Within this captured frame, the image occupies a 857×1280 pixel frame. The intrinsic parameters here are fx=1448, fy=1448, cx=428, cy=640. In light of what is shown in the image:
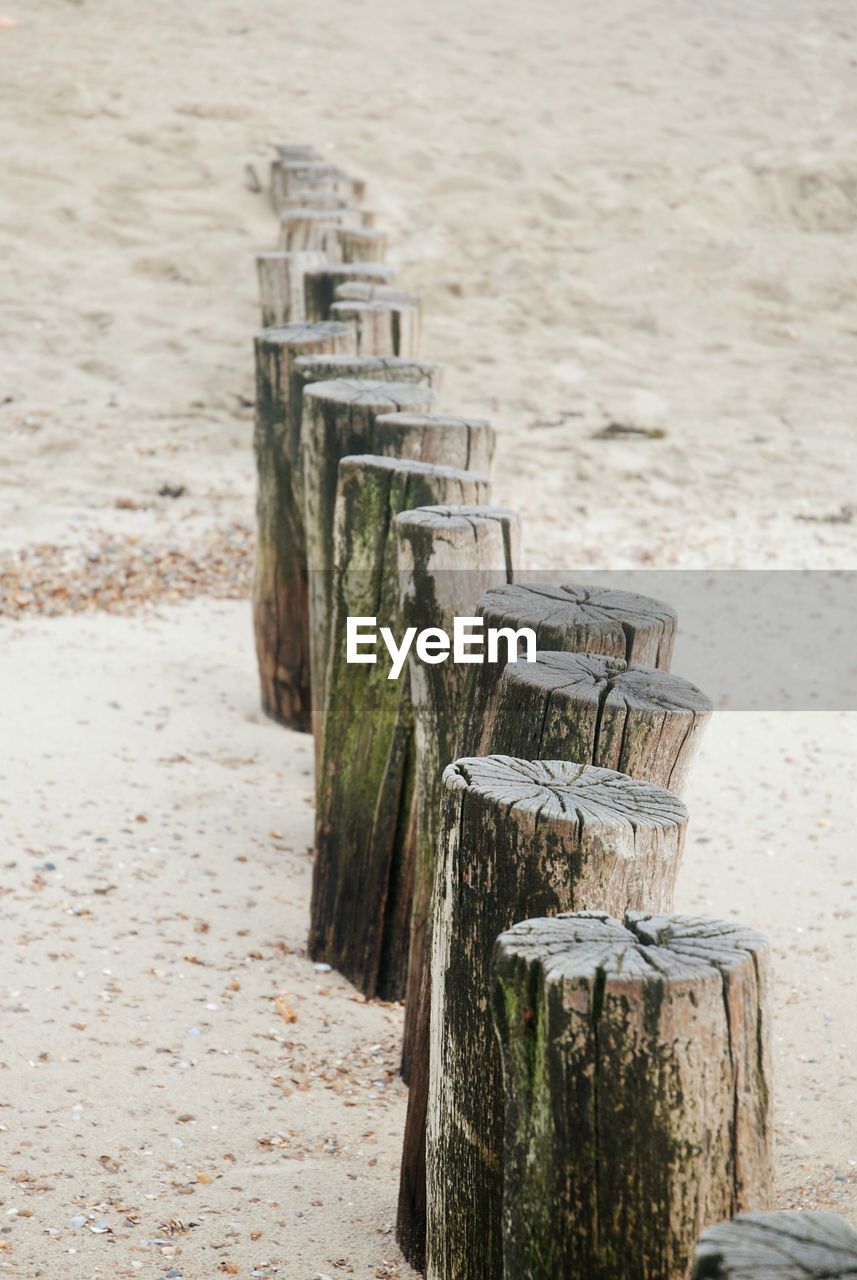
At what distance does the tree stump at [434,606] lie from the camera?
2982mm

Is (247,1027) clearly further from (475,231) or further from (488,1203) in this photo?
(475,231)

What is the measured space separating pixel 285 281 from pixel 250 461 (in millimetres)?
1165

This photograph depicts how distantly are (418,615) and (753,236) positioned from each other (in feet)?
30.6

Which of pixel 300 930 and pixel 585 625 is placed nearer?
pixel 585 625

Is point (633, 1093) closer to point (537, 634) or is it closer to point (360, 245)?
point (537, 634)

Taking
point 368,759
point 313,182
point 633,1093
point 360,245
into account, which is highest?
point 313,182

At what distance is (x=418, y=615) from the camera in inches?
120

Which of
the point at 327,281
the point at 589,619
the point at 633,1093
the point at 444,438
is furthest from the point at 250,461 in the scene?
the point at 633,1093

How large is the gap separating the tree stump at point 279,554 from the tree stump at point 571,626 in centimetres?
247

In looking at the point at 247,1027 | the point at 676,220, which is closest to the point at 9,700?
the point at 247,1027

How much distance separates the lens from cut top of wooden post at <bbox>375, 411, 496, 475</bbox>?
12.2ft

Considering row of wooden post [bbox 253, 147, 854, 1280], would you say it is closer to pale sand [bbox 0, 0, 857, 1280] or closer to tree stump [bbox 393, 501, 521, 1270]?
tree stump [bbox 393, 501, 521, 1270]

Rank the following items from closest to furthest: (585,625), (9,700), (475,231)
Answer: (585,625)
(9,700)
(475,231)

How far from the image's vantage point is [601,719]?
2.24 m
